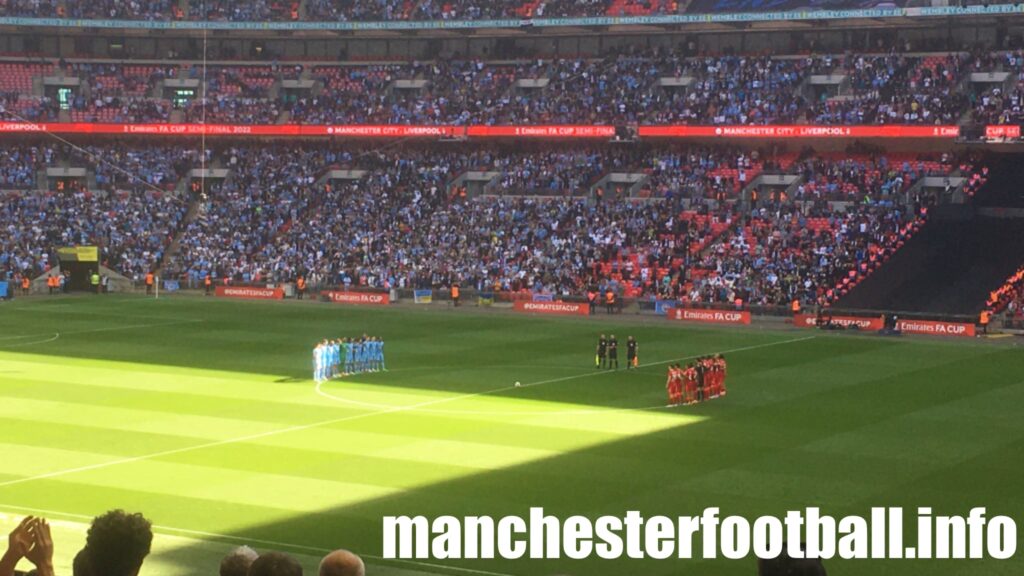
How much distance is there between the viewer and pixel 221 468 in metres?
29.1

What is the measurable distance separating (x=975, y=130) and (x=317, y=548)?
5141cm

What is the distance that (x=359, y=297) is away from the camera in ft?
230

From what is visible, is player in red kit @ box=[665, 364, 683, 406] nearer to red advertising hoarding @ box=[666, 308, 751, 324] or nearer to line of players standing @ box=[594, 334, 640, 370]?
line of players standing @ box=[594, 334, 640, 370]

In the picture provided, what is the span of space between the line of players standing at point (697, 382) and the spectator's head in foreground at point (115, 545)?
30509mm

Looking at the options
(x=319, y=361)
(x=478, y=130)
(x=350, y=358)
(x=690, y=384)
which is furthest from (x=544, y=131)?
(x=690, y=384)

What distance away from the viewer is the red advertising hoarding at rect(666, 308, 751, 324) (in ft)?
201

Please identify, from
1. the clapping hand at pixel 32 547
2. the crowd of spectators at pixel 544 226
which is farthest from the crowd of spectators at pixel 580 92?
the clapping hand at pixel 32 547

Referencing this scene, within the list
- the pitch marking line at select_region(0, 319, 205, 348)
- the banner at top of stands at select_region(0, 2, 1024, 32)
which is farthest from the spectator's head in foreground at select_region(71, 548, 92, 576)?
the banner at top of stands at select_region(0, 2, 1024, 32)

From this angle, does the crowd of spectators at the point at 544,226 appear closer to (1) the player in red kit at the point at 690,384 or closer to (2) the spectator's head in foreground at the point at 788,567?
(1) the player in red kit at the point at 690,384

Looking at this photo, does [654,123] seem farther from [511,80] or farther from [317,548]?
[317,548]

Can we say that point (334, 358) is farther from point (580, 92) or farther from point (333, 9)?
point (333, 9)

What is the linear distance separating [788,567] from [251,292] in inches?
2596

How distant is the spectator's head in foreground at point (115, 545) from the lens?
8.02 m

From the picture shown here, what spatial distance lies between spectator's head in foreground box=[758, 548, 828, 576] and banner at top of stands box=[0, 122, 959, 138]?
62358mm
